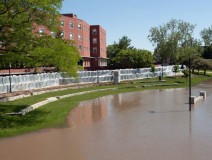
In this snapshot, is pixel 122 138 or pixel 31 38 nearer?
pixel 122 138

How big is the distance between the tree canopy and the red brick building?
165ft

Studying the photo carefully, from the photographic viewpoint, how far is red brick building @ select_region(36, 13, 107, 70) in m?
71.3

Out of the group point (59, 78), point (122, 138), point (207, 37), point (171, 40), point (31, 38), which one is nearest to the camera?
point (122, 138)

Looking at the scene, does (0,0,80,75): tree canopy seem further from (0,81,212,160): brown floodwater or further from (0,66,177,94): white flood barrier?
(0,66,177,94): white flood barrier

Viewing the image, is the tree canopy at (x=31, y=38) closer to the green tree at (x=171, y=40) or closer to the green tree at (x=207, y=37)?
the green tree at (x=171, y=40)

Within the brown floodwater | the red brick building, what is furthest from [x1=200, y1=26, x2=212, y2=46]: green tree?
the brown floodwater

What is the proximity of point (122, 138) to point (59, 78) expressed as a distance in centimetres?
2403

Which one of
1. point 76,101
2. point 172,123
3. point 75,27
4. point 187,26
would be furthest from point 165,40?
point 172,123

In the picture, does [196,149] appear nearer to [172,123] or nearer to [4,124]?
[172,123]


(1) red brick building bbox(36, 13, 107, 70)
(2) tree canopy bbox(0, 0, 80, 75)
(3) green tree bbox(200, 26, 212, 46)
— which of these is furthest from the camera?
(3) green tree bbox(200, 26, 212, 46)

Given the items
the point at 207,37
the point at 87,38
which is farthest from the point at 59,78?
the point at 207,37

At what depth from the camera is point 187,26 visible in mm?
77875

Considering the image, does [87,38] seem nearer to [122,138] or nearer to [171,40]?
[171,40]

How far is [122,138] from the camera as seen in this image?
14047mm
